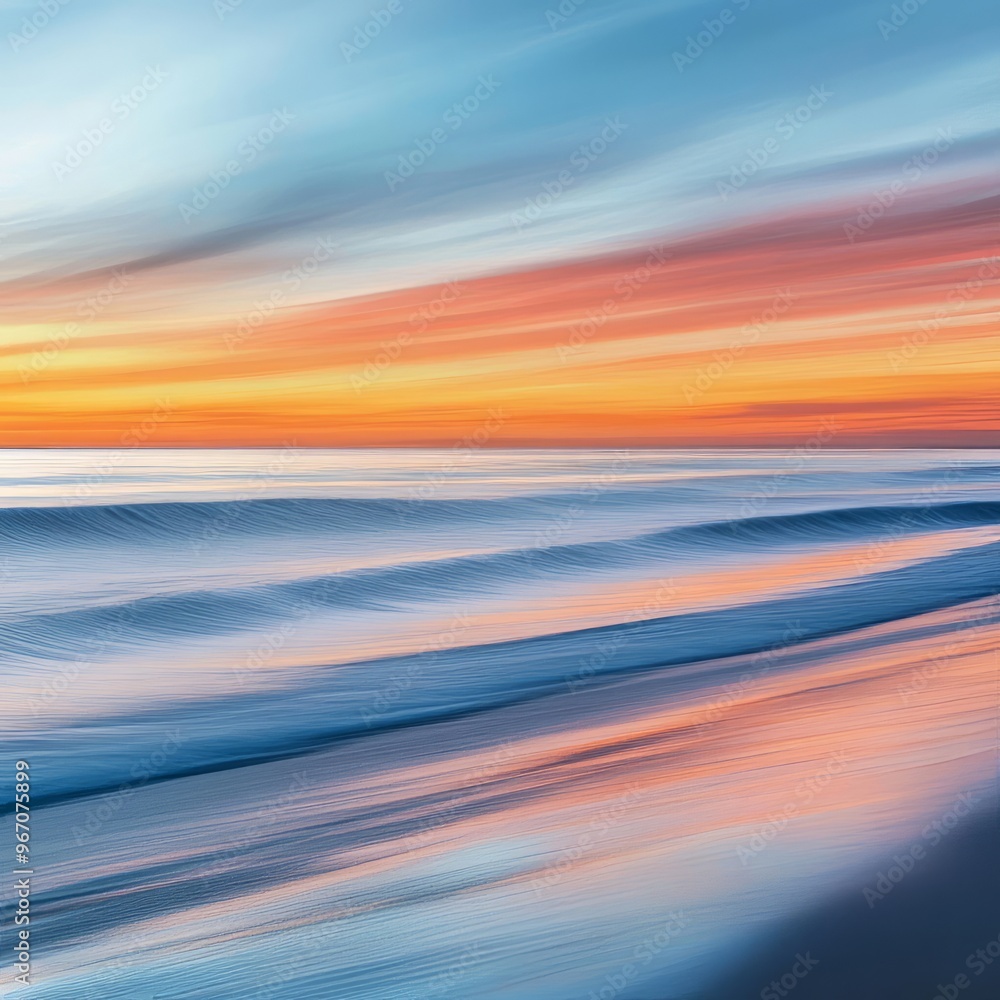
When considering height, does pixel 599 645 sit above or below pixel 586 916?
above

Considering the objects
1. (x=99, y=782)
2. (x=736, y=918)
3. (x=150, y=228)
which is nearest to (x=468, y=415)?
(x=150, y=228)

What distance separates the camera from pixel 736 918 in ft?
4.33

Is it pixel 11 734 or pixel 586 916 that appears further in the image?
pixel 11 734

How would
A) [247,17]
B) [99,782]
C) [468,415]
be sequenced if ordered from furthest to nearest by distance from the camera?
[468,415], [247,17], [99,782]

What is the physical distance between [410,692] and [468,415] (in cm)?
71

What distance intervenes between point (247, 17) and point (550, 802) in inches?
73.1

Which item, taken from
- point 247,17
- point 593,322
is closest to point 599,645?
point 593,322

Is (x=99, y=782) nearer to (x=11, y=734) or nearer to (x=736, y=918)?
(x=11, y=734)

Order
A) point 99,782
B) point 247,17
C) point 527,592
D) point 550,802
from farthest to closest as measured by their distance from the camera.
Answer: point 527,592
point 247,17
point 99,782
point 550,802

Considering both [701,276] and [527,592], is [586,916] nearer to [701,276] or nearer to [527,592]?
[527,592]

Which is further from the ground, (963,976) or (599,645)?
(599,645)

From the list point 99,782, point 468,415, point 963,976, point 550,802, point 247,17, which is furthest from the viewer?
point 468,415

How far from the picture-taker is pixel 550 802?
5.23 ft

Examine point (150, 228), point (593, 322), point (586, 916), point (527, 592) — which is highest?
point (150, 228)
